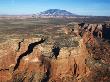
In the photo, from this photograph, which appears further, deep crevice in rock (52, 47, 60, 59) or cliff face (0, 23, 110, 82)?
deep crevice in rock (52, 47, 60, 59)

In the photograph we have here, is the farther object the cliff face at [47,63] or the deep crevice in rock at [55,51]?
the deep crevice in rock at [55,51]

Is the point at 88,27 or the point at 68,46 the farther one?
the point at 88,27

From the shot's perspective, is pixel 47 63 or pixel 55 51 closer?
pixel 47 63

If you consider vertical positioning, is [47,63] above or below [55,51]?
below

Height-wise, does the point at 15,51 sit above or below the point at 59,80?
above

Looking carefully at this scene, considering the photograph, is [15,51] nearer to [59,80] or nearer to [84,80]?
[59,80]

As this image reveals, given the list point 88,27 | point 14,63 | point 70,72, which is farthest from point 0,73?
point 88,27

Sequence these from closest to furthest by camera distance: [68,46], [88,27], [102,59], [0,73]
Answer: [0,73] → [68,46] → [102,59] → [88,27]

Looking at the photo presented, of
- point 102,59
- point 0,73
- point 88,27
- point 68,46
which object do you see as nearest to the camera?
point 0,73
